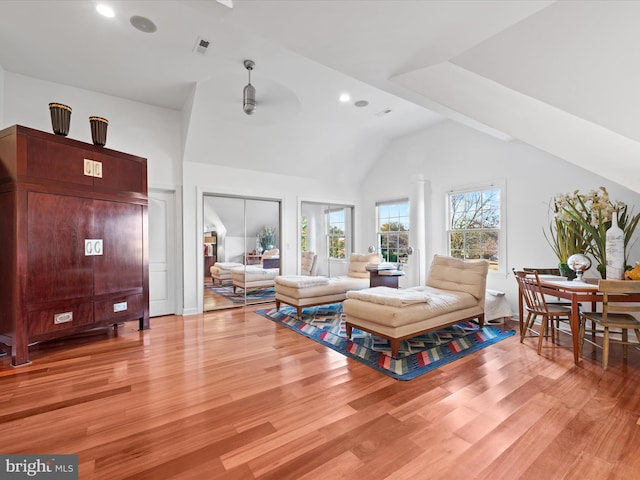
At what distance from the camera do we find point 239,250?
5.25 m

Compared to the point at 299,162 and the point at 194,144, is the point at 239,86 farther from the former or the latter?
the point at 299,162

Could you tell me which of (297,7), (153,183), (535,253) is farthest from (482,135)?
(153,183)

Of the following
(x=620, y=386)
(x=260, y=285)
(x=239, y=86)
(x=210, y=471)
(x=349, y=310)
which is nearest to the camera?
(x=210, y=471)

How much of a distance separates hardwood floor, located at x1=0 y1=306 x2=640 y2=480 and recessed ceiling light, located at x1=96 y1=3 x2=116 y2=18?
10.4 ft

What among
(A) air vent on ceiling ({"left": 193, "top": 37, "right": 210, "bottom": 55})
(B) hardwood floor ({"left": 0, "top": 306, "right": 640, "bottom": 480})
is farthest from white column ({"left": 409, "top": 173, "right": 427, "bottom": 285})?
(A) air vent on ceiling ({"left": 193, "top": 37, "right": 210, "bottom": 55})

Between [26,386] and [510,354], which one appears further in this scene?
[510,354]

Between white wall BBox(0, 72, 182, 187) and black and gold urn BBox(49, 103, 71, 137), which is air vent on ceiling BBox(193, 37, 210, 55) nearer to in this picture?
black and gold urn BBox(49, 103, 71, 137)

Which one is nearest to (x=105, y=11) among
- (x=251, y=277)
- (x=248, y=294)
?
(x=251, y=277)

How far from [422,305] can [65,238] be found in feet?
12.6

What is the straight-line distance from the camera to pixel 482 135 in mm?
4777

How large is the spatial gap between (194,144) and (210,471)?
14.4 feet

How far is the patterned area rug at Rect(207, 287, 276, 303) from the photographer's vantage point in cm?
525

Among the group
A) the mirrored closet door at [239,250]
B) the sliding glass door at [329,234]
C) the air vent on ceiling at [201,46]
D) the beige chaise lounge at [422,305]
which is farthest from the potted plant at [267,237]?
the air vent on ceiling at [201,46]

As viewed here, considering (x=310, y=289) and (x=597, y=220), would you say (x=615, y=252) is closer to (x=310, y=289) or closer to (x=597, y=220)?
(x=597, y=220)
